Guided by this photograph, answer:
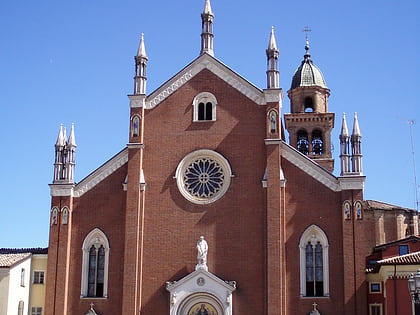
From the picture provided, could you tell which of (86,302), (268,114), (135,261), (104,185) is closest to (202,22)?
(268,114)

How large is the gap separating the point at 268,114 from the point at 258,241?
7.38 meters

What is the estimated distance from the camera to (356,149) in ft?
136

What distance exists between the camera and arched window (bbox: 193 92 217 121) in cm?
4378

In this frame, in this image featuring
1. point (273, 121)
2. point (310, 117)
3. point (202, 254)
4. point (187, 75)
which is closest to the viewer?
point (202, 254)

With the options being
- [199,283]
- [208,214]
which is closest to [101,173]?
[208,214]

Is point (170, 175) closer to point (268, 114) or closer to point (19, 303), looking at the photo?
point (268, 114)

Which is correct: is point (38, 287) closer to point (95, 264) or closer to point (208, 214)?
point (95, 264)

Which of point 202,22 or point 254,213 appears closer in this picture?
point 254,213

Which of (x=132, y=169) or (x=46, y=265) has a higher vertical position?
(x=132, y=169)

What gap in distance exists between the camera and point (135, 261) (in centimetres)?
4159

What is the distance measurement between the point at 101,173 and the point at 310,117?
18.5 meters

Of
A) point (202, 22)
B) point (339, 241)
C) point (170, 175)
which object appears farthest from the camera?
point (202, 22)

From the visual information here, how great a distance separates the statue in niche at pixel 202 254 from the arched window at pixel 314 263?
5.25 metres

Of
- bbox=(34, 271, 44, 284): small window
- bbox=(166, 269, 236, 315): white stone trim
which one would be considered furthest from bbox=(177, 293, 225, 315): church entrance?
bbox=(34, 271, 44, 284): small window
